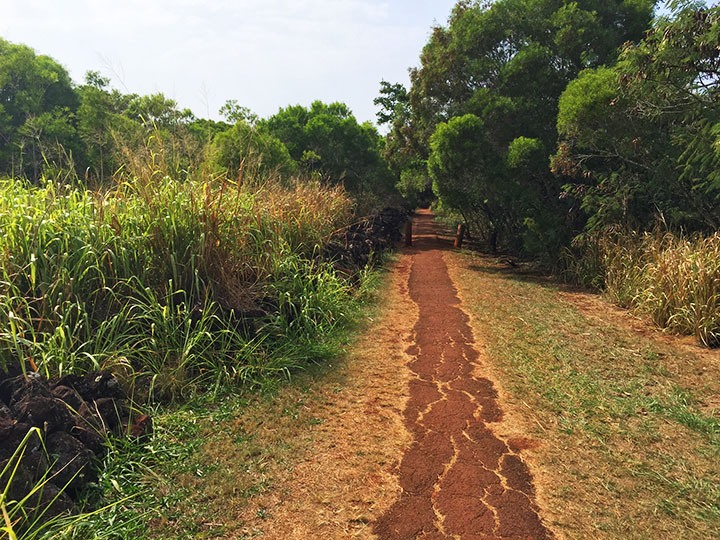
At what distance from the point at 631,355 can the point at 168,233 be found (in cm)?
524

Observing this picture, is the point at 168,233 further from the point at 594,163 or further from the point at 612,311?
the point at 594,163

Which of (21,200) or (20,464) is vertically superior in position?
(21,200)

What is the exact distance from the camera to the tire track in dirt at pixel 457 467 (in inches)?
96.0

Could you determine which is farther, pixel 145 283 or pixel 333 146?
pixel 333 146

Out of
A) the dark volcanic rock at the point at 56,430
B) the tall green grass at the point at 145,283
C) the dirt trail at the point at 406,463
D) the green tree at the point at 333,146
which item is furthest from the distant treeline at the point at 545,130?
the dirt trail at the point at 406,463

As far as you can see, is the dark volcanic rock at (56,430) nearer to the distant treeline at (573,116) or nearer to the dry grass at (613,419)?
the dry grass at (613,419)

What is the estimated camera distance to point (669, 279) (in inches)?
235

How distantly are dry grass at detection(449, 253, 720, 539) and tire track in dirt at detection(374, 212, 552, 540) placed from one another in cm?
19

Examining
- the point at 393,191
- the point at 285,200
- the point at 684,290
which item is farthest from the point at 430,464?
the point at 393,191

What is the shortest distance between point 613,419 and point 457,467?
1.58 m

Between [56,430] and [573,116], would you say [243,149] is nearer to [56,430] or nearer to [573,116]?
[573,116]

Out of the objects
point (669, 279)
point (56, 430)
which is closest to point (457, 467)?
point (56, 430)

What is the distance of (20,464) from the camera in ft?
7.41

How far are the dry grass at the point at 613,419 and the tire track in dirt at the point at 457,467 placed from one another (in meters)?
0.19
